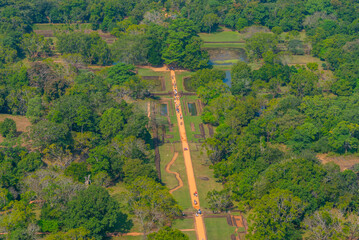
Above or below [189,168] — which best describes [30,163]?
above

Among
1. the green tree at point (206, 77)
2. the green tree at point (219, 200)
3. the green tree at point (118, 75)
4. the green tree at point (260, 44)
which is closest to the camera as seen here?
the green tree at point (219, 200)

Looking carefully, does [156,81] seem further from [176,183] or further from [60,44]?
[176,183]

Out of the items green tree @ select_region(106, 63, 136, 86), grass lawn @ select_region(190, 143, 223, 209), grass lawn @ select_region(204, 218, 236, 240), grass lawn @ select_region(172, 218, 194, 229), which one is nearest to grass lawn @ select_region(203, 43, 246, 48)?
green tree @ select_region(106, 63, 136, 86)

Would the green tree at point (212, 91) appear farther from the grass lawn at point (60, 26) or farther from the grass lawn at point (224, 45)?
the grass lawn at point (60, 26)

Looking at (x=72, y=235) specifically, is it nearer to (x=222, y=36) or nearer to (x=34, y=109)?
(x=34, y=109)

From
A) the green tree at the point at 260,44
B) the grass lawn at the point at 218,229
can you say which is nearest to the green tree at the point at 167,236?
the grass lawn at the point at 218,229

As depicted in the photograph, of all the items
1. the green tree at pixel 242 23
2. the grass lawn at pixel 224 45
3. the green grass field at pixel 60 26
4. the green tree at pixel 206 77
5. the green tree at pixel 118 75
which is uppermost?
the green grass field at pixel 60 26

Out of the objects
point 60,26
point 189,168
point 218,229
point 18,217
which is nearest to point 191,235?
point 218,229
